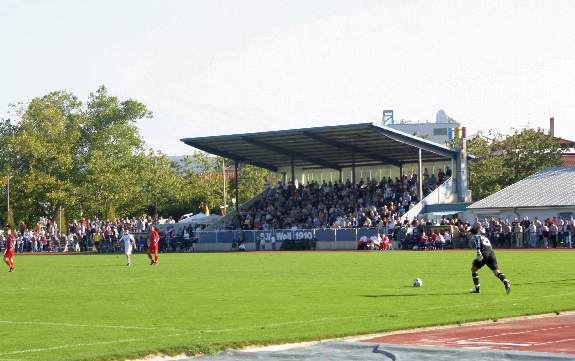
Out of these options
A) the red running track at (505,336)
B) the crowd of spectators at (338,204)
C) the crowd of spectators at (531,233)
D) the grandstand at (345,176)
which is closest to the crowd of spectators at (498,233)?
the crowd of spectators at (531,233)

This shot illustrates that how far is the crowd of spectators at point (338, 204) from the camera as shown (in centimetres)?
6638

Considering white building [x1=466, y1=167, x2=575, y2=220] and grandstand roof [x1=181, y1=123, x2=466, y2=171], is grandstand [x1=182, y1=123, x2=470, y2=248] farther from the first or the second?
white building [x1=466, y1=167, x2=575, y2=220]

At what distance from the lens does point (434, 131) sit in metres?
148

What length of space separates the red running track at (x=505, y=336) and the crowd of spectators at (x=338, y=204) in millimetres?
43895

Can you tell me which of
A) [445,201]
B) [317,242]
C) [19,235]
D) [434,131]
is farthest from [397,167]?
[434,131]

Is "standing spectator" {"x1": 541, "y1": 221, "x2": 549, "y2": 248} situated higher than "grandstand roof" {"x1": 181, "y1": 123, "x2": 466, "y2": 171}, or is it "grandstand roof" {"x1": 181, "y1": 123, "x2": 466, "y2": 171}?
"grandstand roof" {"x1": 181, "y1": 123, "x2": 466, "y2": 171}

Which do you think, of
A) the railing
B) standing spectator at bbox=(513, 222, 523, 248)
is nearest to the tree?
the railing

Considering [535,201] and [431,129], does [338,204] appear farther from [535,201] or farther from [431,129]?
[431,129]

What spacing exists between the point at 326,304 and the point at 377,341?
6.54m

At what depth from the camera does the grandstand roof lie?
221 feet

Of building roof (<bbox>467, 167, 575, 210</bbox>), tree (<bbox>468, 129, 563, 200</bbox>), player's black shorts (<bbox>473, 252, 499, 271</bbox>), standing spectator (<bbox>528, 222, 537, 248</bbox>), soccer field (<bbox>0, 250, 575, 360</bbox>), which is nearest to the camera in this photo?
soccer field (<bbox>0, 250, 575, 360</bbox>)

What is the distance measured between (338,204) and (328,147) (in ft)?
12.9

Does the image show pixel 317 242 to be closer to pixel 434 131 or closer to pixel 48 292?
pixel 48 292

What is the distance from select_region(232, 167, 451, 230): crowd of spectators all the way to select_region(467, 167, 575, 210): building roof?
433 centimetres
